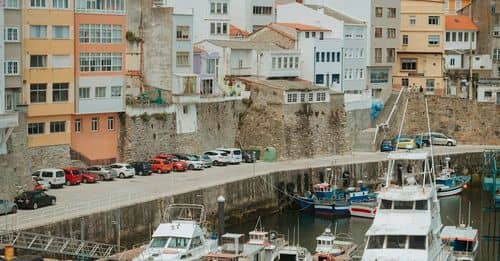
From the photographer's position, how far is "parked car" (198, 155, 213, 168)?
75562mm

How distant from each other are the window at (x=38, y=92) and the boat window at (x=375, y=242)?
962 inches

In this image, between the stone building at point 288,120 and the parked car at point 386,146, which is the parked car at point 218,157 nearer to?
the stone building at point 288,120

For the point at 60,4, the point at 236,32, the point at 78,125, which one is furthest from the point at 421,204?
the point at 236,32

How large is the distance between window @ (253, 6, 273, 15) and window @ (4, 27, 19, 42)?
32116mm

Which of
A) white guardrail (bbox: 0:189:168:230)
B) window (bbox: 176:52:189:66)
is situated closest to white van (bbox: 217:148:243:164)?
window (bbox: 176:52:189:66)

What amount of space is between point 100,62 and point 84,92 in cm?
212

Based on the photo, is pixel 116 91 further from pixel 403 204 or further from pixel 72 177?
pixel 403 204

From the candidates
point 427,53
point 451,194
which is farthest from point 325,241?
point 427,53

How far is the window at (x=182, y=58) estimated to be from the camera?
78875 mm

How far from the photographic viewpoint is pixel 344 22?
306 ft

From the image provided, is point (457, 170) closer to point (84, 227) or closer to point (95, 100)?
point (95, 100)

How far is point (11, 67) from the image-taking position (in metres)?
65.2

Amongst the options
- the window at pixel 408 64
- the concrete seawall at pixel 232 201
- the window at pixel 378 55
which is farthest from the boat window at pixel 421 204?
the window at pixel 408 64

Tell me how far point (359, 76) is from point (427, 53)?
9480mm
